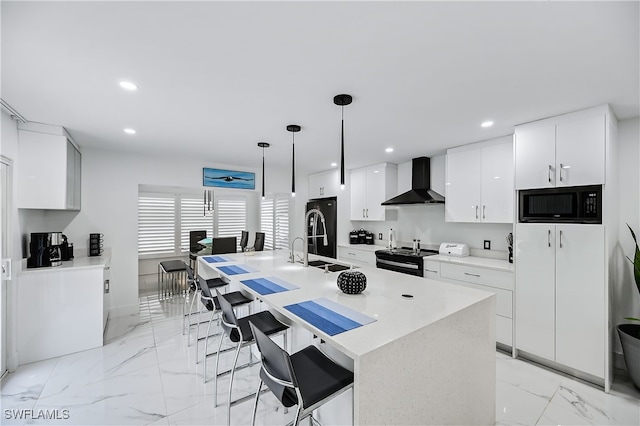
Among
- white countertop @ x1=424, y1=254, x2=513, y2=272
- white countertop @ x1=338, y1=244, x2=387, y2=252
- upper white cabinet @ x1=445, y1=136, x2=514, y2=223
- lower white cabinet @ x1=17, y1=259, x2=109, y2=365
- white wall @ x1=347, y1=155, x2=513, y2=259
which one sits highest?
upper white cabinet @ x1=445, y1=136, x2=514, y2=223

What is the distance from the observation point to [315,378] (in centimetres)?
139

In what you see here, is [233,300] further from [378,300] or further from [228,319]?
[378,300]

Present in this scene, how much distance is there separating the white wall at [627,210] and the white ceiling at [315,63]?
23 cm

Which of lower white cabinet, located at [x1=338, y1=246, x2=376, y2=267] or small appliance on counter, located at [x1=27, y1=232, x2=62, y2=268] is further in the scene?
lower white cabinet, located at [x1=338, y1=246, x2=376, y2=267]

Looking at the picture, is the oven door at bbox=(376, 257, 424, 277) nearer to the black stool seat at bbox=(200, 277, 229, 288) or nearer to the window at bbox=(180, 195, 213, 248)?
the black stool seat at bbox=(200, 277, 229, 288)

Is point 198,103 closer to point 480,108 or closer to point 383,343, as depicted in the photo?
point 383,343

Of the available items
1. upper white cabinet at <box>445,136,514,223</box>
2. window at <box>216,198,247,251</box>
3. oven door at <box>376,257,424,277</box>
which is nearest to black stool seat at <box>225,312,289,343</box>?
oven door at <box>376,257,424,277</box>

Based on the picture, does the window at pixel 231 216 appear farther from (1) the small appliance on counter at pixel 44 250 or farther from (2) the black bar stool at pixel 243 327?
→ (2) the black bar stool at pixel 243 327

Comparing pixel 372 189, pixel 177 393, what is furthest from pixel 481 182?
pixel 177 393

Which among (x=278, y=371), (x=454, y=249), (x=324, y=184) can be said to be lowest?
(x=278, y=371)

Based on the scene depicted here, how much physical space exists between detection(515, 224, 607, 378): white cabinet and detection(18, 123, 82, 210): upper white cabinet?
195 inches

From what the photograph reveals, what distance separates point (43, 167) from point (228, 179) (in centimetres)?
247

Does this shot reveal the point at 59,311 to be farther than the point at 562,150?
Yes

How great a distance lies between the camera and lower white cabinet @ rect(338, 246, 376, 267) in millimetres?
4602
